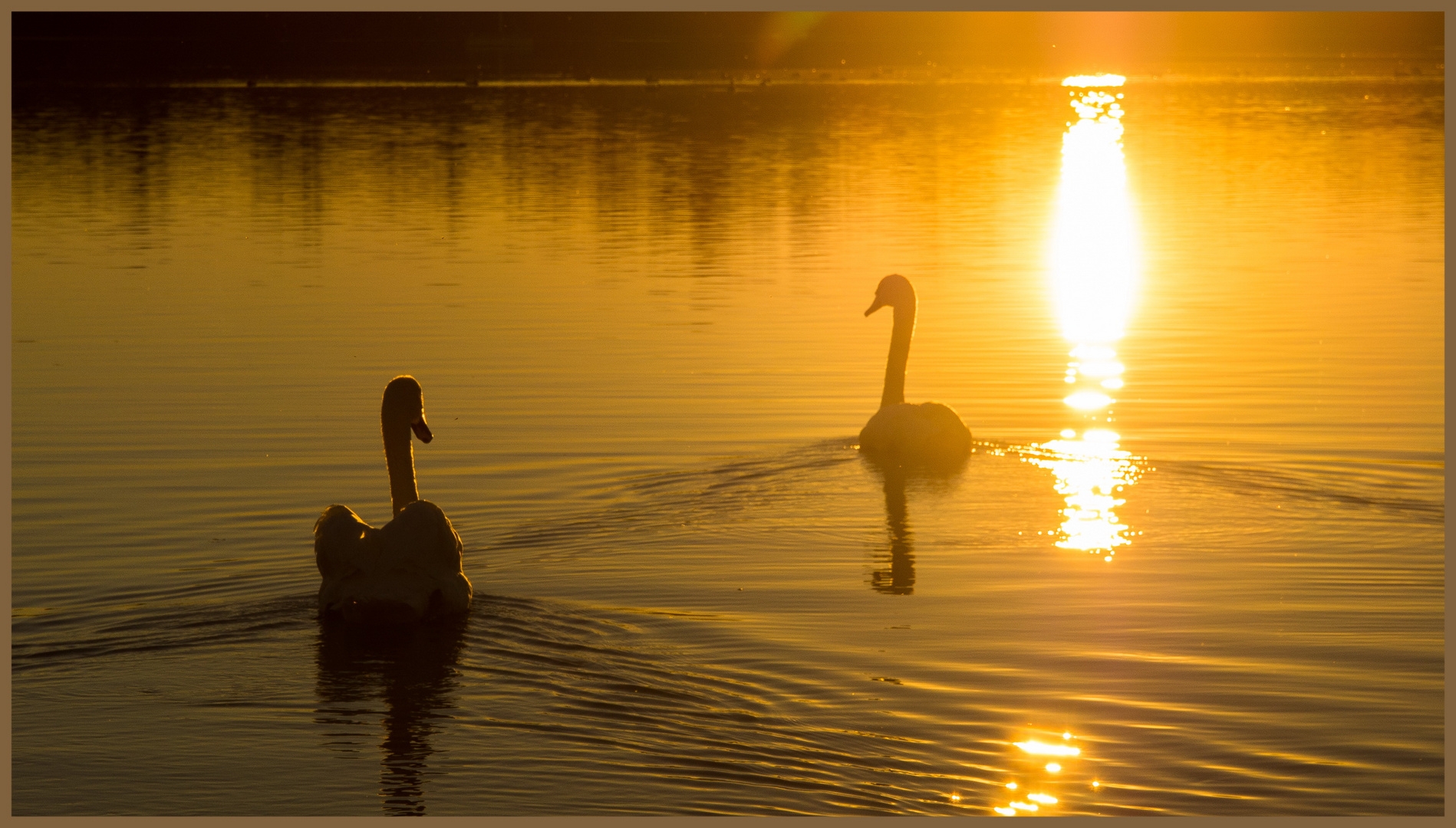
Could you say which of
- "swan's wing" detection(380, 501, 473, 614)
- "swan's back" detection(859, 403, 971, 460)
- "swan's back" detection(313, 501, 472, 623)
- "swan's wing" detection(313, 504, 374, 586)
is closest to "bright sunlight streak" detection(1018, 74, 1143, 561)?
"swan's back" detection(859, 403, 971, 460)

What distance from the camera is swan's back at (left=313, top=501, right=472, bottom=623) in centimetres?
926

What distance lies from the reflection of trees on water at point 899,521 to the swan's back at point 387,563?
2619mm

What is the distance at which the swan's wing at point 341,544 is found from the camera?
30.6 feet

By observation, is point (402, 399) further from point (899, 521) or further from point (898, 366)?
point (898, 366)

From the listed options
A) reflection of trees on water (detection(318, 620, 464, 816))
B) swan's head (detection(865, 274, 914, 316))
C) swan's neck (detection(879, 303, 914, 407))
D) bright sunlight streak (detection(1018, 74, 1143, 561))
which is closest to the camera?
reflection of trees on water (detection(318, 620, 464, 816))

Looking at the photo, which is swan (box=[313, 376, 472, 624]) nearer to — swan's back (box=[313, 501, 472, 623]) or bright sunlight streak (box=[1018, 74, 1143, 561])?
swan's back (box=[313, 501, 472, 623])

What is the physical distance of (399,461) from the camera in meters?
10.7

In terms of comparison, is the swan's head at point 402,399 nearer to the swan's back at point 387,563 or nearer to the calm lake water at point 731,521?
the calm lake water at point 731,521

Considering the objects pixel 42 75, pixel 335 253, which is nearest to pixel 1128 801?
pixel 335 253

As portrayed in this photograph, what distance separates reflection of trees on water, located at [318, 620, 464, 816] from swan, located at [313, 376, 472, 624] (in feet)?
0.40

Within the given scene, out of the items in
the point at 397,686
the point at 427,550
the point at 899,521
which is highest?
the point at 427,550

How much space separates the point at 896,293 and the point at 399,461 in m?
6.50

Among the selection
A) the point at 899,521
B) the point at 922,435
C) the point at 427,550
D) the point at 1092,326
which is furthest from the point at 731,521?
the point at 1092,326

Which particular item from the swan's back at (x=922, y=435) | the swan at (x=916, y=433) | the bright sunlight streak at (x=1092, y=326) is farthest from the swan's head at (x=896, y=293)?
the swan's back at (x=922, y=435)
